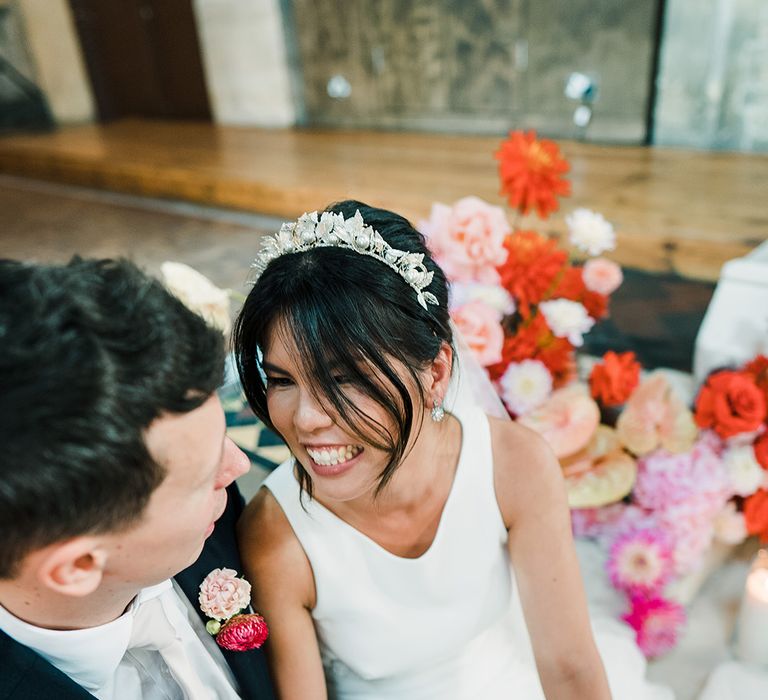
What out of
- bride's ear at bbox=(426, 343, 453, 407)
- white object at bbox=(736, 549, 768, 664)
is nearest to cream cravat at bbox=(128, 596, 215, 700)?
bride's ear at bbox=(426, 343, 453, 407)

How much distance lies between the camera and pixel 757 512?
5.46ft

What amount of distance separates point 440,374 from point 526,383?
0.50 meters

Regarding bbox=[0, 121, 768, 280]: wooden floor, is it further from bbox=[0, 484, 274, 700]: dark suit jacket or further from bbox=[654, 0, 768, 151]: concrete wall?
bbox=[0, 484, 274, 700]: dark suit jacket

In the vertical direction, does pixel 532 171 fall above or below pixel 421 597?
above

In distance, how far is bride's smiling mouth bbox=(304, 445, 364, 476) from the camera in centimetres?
102

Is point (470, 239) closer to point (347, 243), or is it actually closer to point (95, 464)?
point (347, 243)

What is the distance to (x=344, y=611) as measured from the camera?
1174 millimetres

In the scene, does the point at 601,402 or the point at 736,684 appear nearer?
the point at 736,684

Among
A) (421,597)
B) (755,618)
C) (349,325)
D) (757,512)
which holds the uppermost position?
(349,325)

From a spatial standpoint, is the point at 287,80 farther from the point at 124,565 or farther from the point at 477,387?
the point at 124,565

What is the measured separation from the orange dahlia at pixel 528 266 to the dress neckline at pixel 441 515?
1.30 ft

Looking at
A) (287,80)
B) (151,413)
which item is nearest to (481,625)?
(151,413)

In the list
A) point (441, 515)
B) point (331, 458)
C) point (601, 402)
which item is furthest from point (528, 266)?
point (331, 458)

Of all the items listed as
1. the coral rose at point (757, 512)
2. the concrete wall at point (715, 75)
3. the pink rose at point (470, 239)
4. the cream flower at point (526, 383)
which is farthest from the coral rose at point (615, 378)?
the concrete wall at point (715, 75)
